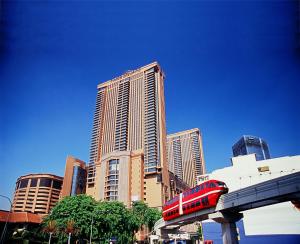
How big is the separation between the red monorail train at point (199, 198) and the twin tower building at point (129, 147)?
84.3 metres

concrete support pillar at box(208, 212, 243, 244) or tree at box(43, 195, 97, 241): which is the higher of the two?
tree at box(43, 195, 97, 241)

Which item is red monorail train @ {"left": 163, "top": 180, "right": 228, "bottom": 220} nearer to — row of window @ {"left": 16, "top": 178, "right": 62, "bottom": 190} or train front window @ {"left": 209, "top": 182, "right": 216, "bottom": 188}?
train front window @ {"left": 209, "top": 182, "right": 216, "bottom": 188}

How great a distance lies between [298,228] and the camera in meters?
52.9

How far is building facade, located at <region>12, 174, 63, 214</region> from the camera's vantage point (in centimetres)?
16712

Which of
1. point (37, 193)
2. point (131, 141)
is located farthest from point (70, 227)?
point (37, 193)

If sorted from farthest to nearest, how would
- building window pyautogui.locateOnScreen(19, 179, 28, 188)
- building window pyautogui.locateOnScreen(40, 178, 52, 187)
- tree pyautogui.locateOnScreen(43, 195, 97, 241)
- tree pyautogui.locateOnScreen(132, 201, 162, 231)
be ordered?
building window pyautogui.locateOnScreen(19, 179, 28, 188), building window pyautogui.locateOnScreen(40, 178, 52, 187), tree pyautogui.locateOnScreen(132, 201, 162, 231), tree pyautogui.locateOnScreen(43, 195, 97, 241)

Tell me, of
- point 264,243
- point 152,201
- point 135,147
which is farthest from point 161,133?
point 264,243

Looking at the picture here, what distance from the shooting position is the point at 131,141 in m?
152

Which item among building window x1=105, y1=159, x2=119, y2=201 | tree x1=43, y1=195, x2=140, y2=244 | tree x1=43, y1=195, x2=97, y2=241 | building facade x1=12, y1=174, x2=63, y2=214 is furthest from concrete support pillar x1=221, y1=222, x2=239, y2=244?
building facade x1=12, y1=174, x2=63, y2=214

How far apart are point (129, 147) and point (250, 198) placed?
127m

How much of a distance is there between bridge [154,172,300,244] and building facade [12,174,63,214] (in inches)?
6213

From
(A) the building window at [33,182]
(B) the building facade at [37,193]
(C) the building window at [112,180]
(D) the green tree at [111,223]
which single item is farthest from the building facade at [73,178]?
(D) the green tree at [111,223]

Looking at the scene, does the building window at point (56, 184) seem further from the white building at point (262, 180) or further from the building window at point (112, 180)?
the white building at point (262, 180)

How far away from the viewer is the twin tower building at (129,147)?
126250 millimetres
